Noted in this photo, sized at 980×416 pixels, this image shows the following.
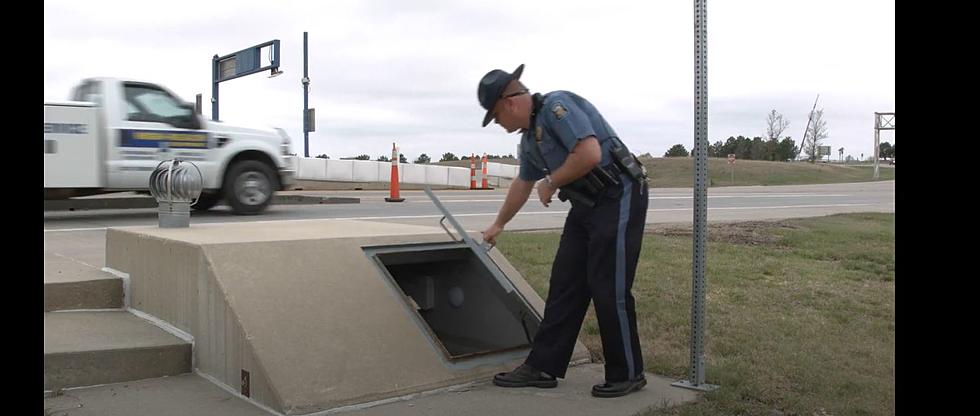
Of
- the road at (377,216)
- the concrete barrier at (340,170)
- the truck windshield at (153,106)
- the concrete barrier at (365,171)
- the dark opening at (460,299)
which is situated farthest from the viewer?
the concrete barrier at (365,171)

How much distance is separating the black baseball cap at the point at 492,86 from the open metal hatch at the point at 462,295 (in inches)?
37.9

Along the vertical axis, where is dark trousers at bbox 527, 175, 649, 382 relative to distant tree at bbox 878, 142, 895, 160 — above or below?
below

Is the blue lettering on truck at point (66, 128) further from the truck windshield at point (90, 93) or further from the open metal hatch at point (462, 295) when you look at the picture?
the open metal hatch at point (462, 295)

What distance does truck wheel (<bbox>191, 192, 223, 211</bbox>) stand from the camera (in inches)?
454

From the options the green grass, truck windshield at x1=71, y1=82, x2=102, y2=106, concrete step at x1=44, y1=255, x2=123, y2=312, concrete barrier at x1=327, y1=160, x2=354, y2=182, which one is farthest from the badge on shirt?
the green grass

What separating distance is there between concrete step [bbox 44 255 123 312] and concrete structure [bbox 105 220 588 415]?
0.09 m

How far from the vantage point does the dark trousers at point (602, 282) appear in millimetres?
3740

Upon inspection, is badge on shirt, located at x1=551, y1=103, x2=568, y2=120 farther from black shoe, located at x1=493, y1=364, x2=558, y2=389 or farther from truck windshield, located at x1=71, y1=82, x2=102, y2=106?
truck windshield, located at x1=71, y1=82, x2=102, y2=106

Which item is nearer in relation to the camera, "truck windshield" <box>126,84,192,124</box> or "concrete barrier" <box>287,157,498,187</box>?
"truck windshield" <box>126,84,192,124</box>

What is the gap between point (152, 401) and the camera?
367 cm

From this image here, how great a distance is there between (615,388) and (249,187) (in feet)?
28.2

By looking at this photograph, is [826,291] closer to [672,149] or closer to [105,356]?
[105,356]

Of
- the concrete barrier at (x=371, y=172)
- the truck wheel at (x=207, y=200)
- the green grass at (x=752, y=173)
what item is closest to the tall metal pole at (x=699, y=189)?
the truck wheel at (x=207, y=200)

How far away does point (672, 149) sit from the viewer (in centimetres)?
6800
